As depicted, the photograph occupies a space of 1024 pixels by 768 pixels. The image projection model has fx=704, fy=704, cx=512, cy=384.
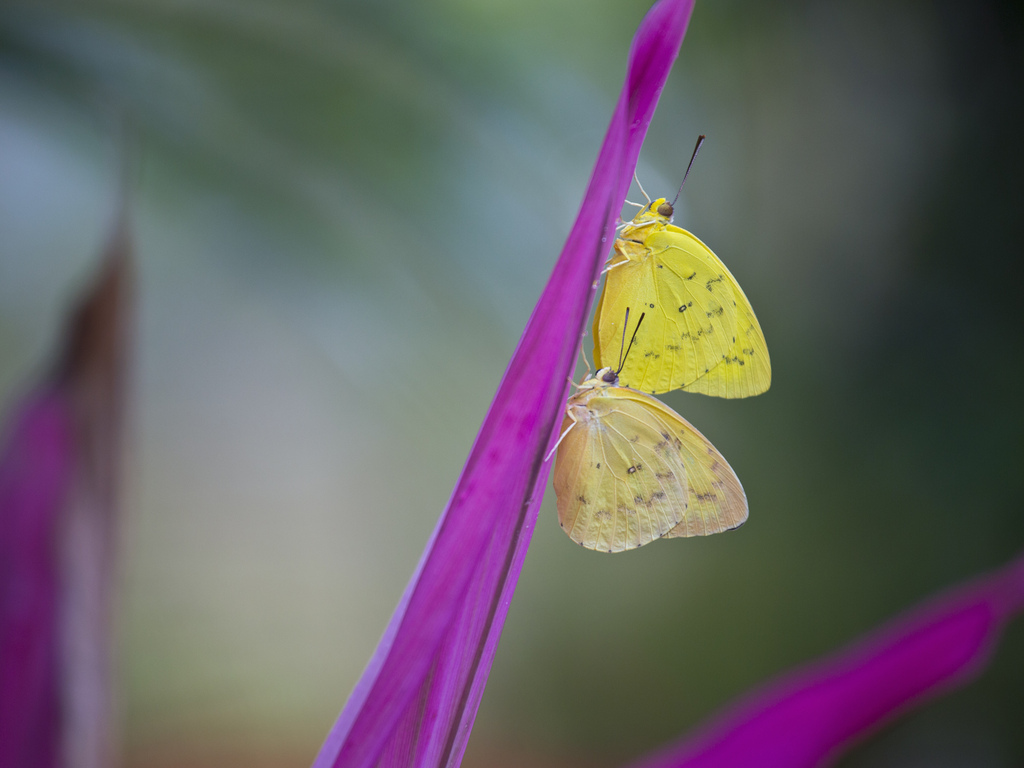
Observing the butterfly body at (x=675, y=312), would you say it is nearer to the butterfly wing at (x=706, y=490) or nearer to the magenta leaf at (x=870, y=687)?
the butterfly wing at (x=706, y=490)

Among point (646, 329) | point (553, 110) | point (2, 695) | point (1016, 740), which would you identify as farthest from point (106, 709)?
point (1016, 740)

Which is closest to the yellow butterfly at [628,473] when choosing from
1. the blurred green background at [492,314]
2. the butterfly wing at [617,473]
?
the butterfly wing at [617,473]

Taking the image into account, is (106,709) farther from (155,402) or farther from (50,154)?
(155,402)

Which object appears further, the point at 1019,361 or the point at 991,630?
the point at 1019,361

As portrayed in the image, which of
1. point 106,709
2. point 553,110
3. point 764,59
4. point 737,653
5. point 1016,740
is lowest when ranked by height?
point 737,653

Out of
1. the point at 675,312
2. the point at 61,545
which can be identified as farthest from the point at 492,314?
the point at 61,545

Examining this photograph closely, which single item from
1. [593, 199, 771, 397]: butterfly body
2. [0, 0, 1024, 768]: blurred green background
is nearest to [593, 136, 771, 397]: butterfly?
[593, 199, 771, 397]: butterfly body

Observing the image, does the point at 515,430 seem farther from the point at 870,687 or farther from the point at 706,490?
the point at 706,490
